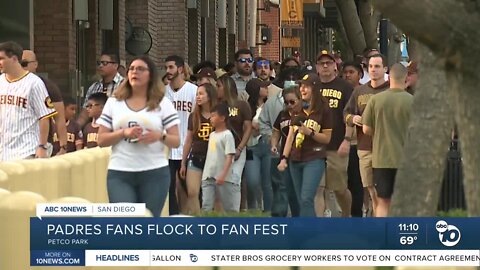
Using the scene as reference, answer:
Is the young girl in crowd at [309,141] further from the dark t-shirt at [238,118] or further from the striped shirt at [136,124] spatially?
the striped shirt at [136,124]

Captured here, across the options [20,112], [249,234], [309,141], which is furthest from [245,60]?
[249,234]

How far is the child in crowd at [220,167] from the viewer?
14.1 m

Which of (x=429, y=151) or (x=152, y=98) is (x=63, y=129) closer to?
(x=152, y=98)

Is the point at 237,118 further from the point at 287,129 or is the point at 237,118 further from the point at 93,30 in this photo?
the point at 93,30

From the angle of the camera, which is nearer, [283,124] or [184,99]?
[283,124]

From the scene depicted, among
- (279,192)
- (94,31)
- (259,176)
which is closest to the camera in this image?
(279,192)

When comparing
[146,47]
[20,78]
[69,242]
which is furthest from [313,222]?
[146,47]

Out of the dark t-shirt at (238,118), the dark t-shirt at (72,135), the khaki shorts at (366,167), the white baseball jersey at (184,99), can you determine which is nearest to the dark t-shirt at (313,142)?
the khaki shorts at (366,167)

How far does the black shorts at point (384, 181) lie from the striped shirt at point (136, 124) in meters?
3.54

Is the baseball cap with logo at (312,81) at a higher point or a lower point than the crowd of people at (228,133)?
higher

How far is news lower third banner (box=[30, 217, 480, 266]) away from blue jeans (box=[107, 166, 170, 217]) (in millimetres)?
3114

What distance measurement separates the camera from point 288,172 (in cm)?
1420

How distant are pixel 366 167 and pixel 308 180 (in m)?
0.62

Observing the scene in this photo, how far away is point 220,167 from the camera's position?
46.4 ft
